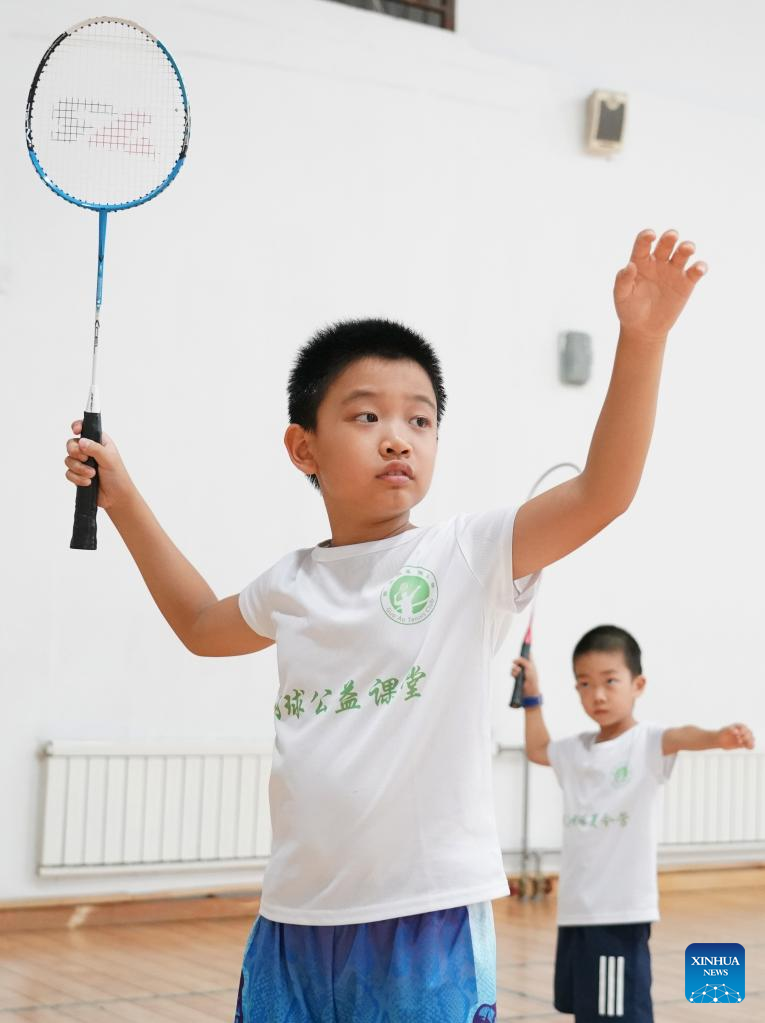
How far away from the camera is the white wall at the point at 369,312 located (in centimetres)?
576

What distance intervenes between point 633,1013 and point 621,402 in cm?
231

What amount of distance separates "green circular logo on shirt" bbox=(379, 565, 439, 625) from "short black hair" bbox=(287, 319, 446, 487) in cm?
24

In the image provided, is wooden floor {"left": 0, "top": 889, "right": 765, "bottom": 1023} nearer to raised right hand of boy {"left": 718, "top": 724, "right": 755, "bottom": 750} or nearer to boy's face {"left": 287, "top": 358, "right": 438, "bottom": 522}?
raised right hand of boy {"left": 718, "top": 724, "right": 755, "bottom": 750}

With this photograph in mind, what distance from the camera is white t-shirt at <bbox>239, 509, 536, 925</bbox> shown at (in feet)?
5.17

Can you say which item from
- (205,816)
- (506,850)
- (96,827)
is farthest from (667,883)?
(96,827)

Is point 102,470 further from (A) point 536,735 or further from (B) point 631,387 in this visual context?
(A) point 536,735

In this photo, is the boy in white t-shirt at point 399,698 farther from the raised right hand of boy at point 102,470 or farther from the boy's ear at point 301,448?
the raised right hand of boy at point 102,470

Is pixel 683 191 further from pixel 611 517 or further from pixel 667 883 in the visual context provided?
pixel 611 517

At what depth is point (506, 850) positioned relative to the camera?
22.1ft

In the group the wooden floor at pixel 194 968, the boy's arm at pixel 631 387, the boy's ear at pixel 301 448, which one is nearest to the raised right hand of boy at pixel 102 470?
the boy's ear at pixel 301 448

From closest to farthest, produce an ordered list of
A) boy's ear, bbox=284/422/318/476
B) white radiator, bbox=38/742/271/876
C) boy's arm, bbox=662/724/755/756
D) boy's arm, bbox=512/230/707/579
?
boy's arm, bbox=512/230/707/579
boy's ear, bbox=284/422/318/476
boy's arm, bbox=662/724/755/756
white radiator, bbox=38/742/271/876

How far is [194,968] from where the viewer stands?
4.86 metres

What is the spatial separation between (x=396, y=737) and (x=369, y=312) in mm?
5105

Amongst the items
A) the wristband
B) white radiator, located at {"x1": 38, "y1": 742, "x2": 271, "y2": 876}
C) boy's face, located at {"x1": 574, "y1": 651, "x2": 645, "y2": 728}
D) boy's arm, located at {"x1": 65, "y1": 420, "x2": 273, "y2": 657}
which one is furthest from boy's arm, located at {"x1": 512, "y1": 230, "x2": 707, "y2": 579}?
white radiator, located at {"x1": 38, "y1": 742, "x2": 271, "y2": 876}
